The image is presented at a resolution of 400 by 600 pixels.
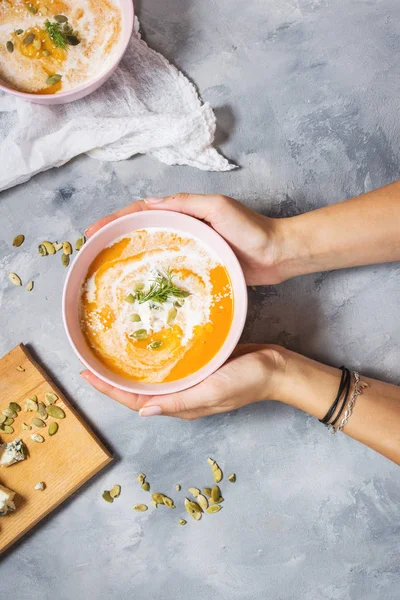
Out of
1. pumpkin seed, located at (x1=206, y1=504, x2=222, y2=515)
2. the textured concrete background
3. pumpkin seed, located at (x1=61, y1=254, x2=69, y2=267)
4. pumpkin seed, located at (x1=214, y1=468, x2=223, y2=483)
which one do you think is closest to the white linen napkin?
the textured concrete background

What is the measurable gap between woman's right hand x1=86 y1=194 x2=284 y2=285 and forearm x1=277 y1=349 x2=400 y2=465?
309mm

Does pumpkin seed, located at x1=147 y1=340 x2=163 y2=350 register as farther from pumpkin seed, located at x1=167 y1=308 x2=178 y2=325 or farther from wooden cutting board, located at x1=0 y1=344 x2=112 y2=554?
wooden cutting board, located at x1=0 y1=344 x2=112 y2=554

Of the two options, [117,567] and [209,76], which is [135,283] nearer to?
[209,76]

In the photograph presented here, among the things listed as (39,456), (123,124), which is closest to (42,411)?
(39,456)

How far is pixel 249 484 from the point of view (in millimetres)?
2018

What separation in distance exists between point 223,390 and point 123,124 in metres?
0.96

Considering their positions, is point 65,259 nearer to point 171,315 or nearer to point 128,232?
point 128,232

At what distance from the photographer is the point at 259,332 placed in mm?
2029

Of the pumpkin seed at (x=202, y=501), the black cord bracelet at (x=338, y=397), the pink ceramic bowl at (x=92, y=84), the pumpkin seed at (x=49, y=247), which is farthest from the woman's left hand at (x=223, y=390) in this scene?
the pink ceramic bowl at (x=92, y=84)

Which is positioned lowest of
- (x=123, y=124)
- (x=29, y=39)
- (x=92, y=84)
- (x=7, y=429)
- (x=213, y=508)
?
(x=213, y=508)

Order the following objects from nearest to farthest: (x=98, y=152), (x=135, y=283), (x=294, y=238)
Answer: (x=135, y=283), (x=294, y=238), (x=98, y=152)

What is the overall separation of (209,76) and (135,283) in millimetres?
899

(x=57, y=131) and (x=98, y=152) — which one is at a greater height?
(x=57, y=131)

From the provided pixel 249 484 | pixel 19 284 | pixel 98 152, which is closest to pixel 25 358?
pixel 19 284
